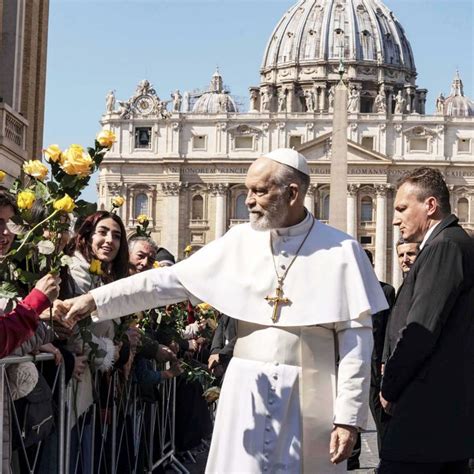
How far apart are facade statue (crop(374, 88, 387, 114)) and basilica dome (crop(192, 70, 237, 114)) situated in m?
10.3

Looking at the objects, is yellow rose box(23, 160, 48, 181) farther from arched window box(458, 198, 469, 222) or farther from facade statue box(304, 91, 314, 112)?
facade statue box(304, 91, 314, 112)

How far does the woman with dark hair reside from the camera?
5629 mm

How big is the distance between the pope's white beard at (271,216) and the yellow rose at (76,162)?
65 centimetres

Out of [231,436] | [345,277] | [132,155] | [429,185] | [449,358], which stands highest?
[132,155]

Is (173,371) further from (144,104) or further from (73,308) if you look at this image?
(144,104)

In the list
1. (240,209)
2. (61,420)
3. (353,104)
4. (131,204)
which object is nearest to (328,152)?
(240,209)

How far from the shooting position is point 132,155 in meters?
75.6

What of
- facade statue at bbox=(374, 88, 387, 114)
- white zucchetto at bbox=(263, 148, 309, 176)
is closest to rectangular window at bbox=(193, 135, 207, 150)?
facade statue at bbox=(374, 88, 387, 114)

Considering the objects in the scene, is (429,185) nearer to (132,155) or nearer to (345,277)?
(345,277)

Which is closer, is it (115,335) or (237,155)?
(115,335)

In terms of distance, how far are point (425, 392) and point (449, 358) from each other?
0.50 feet

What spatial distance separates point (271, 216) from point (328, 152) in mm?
69781

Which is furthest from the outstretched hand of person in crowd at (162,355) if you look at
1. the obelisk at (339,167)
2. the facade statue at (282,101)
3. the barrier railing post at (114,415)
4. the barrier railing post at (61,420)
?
the facade statue at (282,101)

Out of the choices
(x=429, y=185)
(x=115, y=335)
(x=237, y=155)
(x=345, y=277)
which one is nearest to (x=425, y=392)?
(x=345, y=277)
